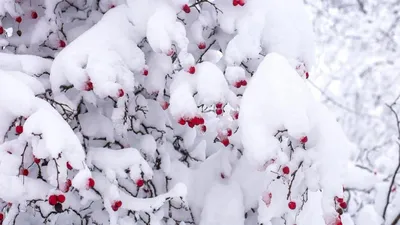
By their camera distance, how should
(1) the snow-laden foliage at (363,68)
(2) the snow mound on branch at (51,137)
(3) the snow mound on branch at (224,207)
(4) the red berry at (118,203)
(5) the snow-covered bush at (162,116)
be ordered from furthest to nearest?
(1) the snow-laden foliage at (363,68), (3) the snow mound on branch at (224,207), (4) the red berry at (118,203), (5) the snow-covered bush at (162,116), (2) the snow mound on branch at (51,137)

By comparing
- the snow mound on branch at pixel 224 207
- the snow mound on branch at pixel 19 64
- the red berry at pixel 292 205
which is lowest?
the snow mound on branch at pixel 224 207

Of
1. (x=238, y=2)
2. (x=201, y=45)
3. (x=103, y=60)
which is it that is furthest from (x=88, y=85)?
(x=238, y=2)

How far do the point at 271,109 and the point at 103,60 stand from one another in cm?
87

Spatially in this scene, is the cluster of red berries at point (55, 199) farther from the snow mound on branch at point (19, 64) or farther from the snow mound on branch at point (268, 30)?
the snow mound on branch at point (268, 30)

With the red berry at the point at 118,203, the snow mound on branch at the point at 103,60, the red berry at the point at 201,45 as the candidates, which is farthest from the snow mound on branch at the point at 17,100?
the red berry at the point at 201,45

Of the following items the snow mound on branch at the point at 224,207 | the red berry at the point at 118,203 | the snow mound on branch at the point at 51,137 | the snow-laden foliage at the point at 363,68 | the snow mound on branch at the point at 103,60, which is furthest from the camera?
the snow-laden foliage at the point at 363,68

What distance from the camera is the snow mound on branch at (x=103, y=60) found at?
229cm

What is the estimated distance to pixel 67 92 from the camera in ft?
8.86

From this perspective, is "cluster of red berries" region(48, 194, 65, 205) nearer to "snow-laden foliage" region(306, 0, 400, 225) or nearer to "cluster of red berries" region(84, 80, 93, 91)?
"cluster of red berries" region(84, 80, 93, 91)

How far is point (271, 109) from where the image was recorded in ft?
7.19

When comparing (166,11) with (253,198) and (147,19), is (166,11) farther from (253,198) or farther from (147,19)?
(253,198)

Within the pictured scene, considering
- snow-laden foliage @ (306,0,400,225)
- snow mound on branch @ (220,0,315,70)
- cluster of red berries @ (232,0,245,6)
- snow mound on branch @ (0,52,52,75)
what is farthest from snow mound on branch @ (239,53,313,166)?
snow-laden foliage @ (306,0,400,225)

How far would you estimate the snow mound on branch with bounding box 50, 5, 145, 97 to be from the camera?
2295 mm

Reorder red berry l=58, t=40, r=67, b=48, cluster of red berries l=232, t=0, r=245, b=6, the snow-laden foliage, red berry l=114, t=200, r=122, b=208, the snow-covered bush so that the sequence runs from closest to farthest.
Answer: the snow-covered bush → red berry l=114, t=200, r=122, b=208 → cluster of red berries l=232, t=0, r=245, b=6 → red berry l=58, t=40, r=67, b=48 → the snow-laden foliage
